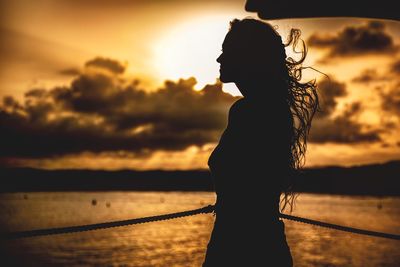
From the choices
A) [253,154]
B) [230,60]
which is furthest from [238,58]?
[253,154]

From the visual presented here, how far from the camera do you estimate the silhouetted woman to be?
2.54 m

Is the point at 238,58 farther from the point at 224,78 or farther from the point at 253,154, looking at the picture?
the point at 253,154

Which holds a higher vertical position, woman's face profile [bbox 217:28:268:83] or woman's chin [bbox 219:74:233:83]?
woman's face profile [bbox 217:28:268:83]

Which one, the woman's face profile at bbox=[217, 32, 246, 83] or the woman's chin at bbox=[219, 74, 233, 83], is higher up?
the woman's face profile at bbox=[217, 32, 246, 83]

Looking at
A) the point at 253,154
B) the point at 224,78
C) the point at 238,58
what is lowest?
the point at 253,154

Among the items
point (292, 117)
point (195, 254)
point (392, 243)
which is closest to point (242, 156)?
point (292, 117)

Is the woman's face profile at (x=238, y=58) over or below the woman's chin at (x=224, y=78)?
over

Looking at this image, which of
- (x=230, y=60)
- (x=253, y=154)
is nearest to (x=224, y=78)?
(x=230, y=60)

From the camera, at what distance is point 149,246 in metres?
63.1

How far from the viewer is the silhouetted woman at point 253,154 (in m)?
2.54

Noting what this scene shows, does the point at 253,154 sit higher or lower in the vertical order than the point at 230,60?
lower

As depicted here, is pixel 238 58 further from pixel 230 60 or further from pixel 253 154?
pixel 253 154

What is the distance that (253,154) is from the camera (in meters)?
2.57

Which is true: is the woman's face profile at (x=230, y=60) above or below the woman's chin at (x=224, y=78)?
above
